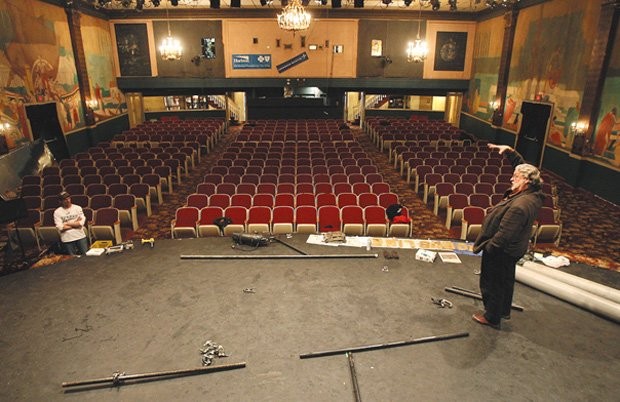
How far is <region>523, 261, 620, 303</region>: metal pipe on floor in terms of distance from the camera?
140 inches

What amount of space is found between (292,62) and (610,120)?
13835mm

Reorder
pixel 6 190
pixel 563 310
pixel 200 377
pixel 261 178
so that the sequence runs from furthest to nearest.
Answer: pixel 6 190 → pixel 261 178 → pixel 563 310 → pixel 200 377

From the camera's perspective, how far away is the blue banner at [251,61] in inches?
739

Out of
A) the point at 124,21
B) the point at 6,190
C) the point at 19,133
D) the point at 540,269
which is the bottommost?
the point at 6,190

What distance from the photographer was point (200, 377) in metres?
2.80

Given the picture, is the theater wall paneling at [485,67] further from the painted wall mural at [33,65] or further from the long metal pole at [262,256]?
the painted wall mural at [33,65]

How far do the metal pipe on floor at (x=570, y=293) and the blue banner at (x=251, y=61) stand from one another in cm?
1740

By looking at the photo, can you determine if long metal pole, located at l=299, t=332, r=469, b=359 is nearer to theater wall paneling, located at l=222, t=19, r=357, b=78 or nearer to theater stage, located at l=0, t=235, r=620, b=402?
theater stage, located at l=0, t=235, r=620, b=402

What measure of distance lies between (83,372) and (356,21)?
19.0 metres

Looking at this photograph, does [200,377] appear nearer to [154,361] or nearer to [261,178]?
[154,361]

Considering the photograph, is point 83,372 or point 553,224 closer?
point 83,372

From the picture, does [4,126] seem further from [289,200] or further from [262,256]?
[262,256]

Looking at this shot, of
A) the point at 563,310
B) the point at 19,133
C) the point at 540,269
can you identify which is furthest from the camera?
the point at 19,133

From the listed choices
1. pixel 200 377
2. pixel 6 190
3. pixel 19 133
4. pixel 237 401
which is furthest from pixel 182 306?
pixel 19 133
